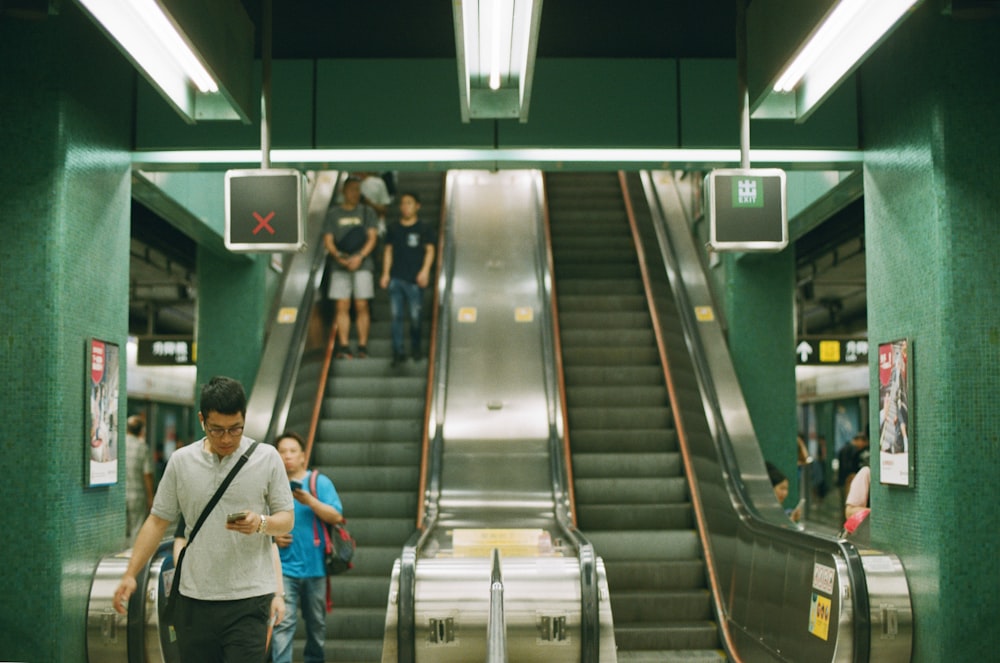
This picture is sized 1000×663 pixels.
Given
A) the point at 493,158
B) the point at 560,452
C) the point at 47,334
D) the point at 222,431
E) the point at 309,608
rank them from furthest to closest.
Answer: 1. the point at 560,452
2. the point at 493,158
3. the point at 309,608
4. the point at 47,334
5. the point at 222,431

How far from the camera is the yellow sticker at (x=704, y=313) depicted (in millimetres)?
11102

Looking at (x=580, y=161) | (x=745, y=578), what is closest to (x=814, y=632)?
(x=745, y=578)

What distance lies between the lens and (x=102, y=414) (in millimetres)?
6223

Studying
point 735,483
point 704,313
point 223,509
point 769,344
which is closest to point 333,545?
point 223,509

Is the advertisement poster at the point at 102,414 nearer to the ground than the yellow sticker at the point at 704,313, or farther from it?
nearer to the ground

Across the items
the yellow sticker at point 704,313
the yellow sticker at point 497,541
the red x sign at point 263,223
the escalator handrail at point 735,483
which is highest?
the red x sign at point 263,223

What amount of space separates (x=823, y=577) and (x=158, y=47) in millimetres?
4774

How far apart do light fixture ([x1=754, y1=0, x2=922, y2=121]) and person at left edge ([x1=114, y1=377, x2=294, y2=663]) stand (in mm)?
3273

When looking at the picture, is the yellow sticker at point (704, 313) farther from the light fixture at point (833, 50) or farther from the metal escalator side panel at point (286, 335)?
the light fixture at point (833, 50)

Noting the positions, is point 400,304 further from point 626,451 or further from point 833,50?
point 833,50

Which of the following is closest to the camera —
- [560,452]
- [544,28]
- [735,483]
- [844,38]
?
[844,38]

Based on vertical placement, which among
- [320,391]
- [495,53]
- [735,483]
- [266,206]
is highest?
[495,53]

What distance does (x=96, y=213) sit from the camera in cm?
634

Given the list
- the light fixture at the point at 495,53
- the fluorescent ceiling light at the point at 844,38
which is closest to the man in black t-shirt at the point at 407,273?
the light fixture at the point at 495,53
